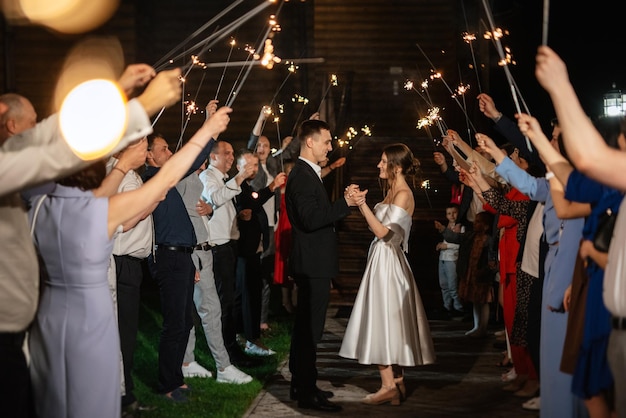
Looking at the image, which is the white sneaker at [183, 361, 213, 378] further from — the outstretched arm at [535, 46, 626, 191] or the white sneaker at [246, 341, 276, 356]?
the outstretched arm at [535, 46, 626, 191]

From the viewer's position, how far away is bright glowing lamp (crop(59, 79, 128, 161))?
10.1 feet

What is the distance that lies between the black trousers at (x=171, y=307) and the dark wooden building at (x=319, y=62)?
8.42 meters

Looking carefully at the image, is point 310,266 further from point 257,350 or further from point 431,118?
point 431,118

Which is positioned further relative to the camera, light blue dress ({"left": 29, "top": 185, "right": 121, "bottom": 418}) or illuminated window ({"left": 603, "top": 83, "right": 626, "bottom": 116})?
illuminated window ({"left": 603, "top": 83, "right": 626, "bottom": 116})

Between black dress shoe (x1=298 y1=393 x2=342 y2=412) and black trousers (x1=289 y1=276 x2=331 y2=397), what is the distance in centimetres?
5

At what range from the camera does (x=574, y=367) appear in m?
4.35

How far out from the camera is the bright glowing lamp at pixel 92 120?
10.1 ft

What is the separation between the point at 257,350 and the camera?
9.48 metres

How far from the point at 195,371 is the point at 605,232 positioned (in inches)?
201

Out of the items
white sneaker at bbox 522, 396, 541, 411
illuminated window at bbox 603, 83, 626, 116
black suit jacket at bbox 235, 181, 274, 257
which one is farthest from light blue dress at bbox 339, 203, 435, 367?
illuminated window at bbox 603, 83, 626, 116

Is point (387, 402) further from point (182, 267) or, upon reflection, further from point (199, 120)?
point (199, 120)

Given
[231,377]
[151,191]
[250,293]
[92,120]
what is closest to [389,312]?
[231,377]

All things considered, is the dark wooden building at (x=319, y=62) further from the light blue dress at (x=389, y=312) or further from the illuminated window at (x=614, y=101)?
the light blue dress at (x=389, y=312)

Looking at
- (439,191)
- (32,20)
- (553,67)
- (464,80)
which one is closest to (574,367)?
(553,67)
